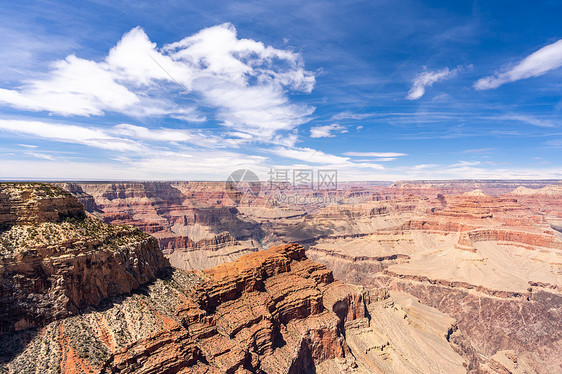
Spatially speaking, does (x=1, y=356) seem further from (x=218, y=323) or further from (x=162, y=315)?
(x=218, y=323)

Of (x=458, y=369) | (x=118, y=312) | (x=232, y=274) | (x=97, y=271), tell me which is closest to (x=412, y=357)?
(x=458, y=369)

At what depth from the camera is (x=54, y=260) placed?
25484 mm

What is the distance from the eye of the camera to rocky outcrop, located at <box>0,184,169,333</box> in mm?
23875

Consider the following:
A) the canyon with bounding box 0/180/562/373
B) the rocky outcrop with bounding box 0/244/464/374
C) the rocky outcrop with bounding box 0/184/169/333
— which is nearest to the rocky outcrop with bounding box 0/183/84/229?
the rocky outcrop with bounding box 0/184/169/333

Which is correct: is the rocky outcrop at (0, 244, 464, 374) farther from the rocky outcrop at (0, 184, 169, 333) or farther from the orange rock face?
the rocky outcrop at (0, 184, 169, 333)

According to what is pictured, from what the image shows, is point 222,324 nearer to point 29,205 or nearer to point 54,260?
point 54,260

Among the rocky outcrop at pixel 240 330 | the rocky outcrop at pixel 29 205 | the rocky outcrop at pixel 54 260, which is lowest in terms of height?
the rocky outcrop at pixel 240 330

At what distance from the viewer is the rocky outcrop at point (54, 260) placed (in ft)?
78.3

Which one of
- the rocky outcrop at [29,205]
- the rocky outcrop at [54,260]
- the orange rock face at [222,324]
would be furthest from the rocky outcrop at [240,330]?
the rocky outcrop at [29,205]

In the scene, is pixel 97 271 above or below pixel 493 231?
above

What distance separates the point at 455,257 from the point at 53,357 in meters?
161

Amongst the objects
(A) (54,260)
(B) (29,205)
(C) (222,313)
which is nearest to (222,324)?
(C) (222,313)

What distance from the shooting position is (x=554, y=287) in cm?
10719

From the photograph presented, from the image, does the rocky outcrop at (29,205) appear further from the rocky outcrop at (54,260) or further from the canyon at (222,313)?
the canyon at (222,313)
